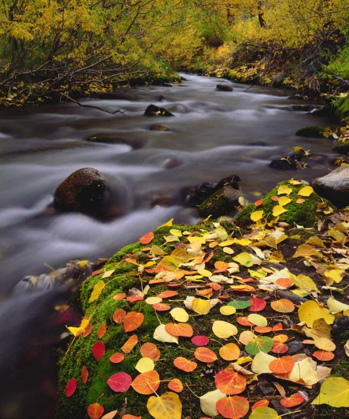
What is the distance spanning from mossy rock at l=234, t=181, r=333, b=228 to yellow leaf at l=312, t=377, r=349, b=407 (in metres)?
1.87

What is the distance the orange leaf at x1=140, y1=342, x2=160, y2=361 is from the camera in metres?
1.43

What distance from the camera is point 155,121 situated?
27.2 feet

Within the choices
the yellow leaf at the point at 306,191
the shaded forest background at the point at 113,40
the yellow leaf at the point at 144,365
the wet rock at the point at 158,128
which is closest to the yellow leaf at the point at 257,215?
the yellow leaf at the point at 306,191

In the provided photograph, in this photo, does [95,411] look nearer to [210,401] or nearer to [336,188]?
[210,401]

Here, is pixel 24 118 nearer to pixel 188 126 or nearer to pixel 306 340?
pixel 188 126

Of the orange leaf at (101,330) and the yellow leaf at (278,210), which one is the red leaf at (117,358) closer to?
the orange leaf at (101,330)

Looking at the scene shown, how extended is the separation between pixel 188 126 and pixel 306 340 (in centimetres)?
704

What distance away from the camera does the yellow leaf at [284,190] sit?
10.6 ft

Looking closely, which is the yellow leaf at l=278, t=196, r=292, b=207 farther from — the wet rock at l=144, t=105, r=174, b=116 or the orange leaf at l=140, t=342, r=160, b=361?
the wet rock at l=144, t=105, r=174, b=116

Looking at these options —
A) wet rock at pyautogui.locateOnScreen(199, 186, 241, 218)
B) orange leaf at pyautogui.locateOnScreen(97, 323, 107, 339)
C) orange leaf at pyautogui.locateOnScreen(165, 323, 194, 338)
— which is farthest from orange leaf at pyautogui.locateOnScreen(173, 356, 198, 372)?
wet rock at pyautogui.locateOnScreen(199, 186, 241, 218)

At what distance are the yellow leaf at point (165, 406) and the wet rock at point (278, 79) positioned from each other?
13633mm

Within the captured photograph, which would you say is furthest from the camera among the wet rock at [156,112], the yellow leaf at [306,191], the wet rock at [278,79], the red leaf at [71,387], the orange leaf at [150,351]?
the wet rock at [278,79]

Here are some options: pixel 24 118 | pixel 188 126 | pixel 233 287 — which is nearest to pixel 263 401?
pixel 233 287

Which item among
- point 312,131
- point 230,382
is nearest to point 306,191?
point 230,382
